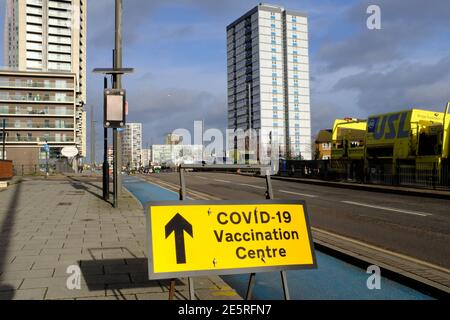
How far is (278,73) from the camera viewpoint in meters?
134

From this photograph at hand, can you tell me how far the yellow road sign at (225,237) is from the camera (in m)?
3.56

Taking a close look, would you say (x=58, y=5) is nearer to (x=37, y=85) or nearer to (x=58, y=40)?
(x=58, y=40)

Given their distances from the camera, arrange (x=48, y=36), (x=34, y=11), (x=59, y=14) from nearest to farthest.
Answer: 1. (x=34, y=11)
2. (x=48, y=36)
3. (x=59, y=14)

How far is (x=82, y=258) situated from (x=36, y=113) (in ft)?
273

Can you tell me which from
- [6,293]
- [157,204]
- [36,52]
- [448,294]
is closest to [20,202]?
[6,293]

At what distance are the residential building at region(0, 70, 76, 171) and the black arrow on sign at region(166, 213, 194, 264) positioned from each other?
81.4 meters

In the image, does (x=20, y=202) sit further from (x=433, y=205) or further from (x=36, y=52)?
(x=36, y=52)

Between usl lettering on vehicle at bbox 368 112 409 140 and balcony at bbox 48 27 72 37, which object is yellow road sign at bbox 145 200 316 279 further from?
balcony at bbox 48 27 72 37

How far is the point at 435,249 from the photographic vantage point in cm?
713

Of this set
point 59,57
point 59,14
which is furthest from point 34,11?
point 59,57

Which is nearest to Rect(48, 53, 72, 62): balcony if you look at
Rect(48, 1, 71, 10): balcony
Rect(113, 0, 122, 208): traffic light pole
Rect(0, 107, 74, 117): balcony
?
Rect(48, 1, 71, 10): balcony

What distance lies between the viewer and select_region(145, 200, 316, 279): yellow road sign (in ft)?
11.7

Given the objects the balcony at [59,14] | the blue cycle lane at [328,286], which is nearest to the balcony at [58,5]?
the balcony at [59,14]

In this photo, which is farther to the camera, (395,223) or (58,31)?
(58,31)
